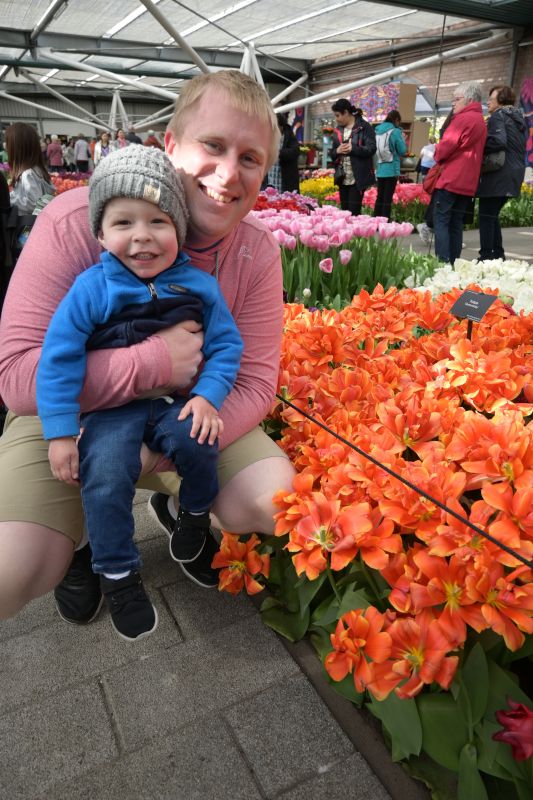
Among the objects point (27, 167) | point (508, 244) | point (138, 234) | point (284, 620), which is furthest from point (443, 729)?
point (508, 244)

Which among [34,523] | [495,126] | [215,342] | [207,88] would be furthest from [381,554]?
[495,126]

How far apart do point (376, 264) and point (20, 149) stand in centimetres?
366

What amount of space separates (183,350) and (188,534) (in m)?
0.49

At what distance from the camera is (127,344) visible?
4.54 ft

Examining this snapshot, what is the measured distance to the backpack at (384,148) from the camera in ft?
24.7

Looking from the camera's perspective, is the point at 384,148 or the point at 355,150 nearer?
the point at 355,150

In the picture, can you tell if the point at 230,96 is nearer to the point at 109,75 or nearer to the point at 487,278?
the point at 487,278

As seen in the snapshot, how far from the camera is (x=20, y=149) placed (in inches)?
205

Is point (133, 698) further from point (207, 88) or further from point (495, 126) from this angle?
point (495, 126)

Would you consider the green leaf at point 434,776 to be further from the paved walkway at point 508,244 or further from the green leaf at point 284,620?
the paved walkway at point 508,244

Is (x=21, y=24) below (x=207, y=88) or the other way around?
the other way around

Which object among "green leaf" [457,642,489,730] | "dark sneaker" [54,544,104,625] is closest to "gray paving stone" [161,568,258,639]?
"dark sneaker" [54,544,104,625]

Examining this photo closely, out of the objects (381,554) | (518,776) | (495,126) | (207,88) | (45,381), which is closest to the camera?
(518,776)

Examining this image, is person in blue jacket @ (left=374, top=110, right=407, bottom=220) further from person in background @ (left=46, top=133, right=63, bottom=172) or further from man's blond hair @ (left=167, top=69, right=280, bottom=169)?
person in background @ (left=46, top=133, right=63, bottom=172)
